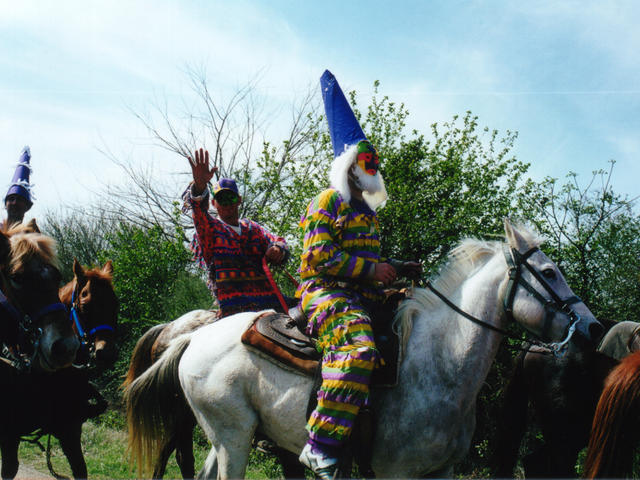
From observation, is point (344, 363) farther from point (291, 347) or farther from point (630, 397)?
point (630, 397)

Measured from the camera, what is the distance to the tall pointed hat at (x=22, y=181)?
5.61 metres

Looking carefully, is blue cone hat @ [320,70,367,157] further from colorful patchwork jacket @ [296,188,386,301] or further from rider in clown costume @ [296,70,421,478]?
colorful patchwork jacket @ [296,188,386,301]

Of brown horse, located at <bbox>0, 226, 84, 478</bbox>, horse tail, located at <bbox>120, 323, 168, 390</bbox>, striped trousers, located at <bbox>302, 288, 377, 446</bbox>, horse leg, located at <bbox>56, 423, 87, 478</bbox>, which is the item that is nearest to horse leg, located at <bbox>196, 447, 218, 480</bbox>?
horse leg, located at <bbox>56, 423, 87, 478</bbox>

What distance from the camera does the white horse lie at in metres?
3.19

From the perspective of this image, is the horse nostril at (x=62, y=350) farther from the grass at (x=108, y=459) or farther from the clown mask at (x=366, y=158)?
the grass at (x=108, y=459)

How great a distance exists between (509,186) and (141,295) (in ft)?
25.7

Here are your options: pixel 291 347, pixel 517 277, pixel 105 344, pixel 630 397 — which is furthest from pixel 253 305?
pixel 630 397

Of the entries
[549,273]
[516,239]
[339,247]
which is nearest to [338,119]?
[339,247]

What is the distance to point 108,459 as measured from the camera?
25.4ft

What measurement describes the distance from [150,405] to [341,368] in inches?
80.8

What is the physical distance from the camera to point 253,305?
4836 millimetres

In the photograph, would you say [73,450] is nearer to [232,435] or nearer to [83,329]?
[83,329]

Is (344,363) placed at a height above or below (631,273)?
below

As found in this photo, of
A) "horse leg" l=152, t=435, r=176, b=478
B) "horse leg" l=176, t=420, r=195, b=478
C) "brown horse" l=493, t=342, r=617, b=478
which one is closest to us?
"brown horse" l=493, t=342, r=617, b=478
